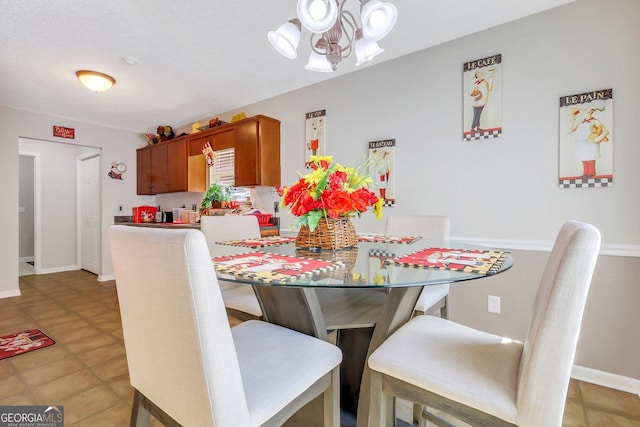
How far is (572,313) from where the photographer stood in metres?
0.69

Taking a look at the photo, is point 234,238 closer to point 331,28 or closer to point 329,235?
point 329,235

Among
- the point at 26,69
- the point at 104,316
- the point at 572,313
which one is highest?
the point at 26,69

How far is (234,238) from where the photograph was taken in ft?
6.79

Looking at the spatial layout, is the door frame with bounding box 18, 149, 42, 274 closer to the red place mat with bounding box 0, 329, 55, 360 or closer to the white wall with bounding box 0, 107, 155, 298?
the white wall with bounding box 0, 107, 155, 298

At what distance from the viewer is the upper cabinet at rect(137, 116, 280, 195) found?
129 inches

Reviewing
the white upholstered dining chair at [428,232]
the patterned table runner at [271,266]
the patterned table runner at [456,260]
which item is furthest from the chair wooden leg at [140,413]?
the white upholstered dining chair at [428,232]

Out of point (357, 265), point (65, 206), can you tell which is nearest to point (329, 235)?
point (357, 265)

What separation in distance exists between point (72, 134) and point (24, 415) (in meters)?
3.88

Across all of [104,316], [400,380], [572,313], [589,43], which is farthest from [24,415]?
[589,43]

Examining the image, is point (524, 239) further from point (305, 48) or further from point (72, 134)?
point (72, 134)

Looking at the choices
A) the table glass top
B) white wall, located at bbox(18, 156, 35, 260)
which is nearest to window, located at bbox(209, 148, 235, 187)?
the table glass top

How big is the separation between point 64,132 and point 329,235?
15.0 feet

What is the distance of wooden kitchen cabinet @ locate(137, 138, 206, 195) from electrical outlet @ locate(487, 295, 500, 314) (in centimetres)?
365

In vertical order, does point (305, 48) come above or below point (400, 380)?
above
